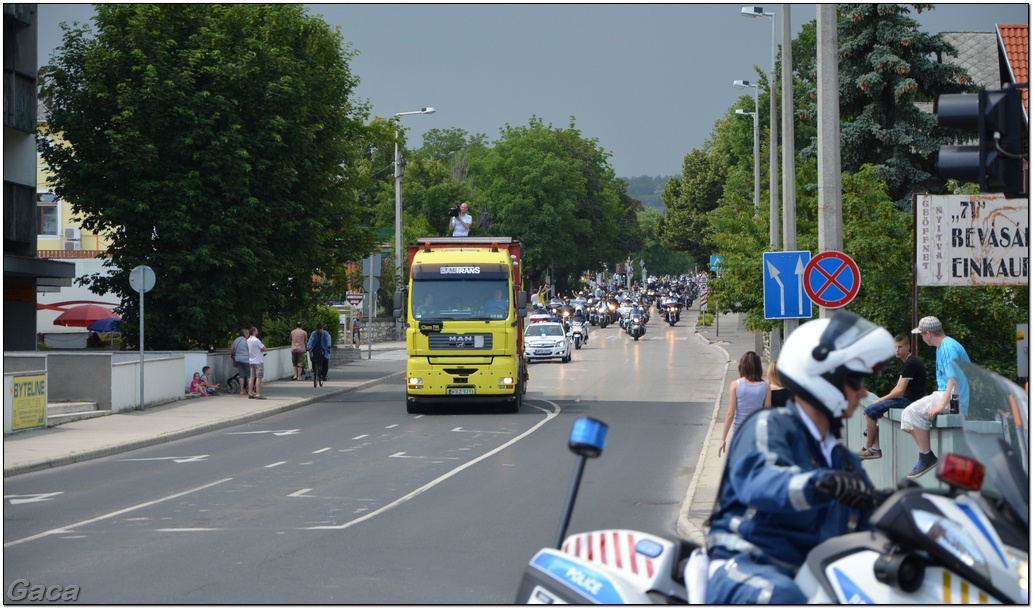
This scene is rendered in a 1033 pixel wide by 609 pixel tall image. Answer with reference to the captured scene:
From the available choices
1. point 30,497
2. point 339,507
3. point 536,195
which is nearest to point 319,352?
point 30,497

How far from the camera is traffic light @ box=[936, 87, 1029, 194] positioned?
25.9 ft

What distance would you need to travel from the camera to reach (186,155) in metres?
31.5

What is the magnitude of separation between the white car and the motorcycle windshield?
136ft

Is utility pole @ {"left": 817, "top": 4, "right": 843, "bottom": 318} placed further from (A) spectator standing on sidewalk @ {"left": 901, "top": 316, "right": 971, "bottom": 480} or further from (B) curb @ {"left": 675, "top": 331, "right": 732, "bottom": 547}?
(B) curb @ {"left": 675, "top": 331, "right": 732, "bottom": 547}

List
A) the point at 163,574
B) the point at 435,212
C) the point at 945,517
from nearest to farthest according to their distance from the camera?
the point at 945,517
the point at 163,574
the point at 435,212

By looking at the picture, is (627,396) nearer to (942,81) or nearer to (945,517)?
(942,81)

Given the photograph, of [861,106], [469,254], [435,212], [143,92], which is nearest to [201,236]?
[143,92]

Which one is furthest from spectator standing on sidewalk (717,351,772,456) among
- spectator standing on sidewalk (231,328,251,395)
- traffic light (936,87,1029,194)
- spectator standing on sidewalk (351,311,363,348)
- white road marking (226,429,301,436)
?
spectator standing on sidewalk (351,311,363,348)

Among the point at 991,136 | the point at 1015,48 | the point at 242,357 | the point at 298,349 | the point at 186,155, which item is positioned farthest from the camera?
the point at 298,349

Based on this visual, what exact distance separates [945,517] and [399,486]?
11.8m

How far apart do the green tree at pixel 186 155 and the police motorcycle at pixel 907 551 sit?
2794 cm

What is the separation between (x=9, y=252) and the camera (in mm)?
34344

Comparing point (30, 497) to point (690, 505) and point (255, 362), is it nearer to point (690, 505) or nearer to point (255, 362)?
point (690, 505)

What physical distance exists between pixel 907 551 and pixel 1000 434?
3.21 feet
